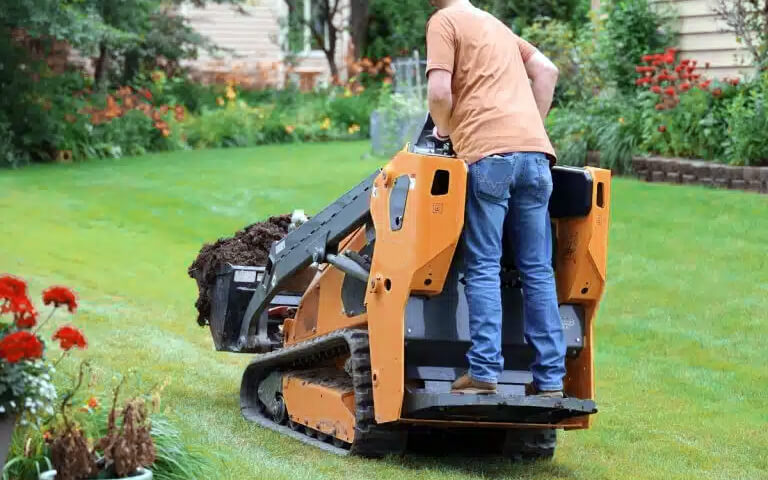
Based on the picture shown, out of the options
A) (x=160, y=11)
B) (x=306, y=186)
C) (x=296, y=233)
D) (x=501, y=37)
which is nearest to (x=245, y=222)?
(x=306, y=186)

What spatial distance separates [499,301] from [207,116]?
59.3 feet

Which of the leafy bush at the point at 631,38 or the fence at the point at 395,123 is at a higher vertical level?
the leafy bush at the point at 631,38

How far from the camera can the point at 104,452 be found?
431cm

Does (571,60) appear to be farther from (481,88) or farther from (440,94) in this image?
(440,94)

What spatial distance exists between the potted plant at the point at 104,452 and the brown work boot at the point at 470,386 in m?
1.80

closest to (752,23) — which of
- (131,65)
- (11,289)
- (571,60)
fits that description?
(571,60)

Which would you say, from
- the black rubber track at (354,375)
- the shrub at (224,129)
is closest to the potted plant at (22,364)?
the black rubber track at (354,375)

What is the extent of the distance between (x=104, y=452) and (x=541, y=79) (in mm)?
2844

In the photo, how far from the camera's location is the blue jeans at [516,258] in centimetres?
575

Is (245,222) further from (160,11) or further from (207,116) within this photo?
(160,11)

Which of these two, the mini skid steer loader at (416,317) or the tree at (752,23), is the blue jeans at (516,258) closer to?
the mini skid steer loader at (416,317)

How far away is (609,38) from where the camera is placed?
56.1ft

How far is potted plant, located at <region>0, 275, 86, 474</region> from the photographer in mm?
4035

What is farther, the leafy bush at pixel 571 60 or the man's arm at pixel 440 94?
the leafy bush at pixel 571 60
